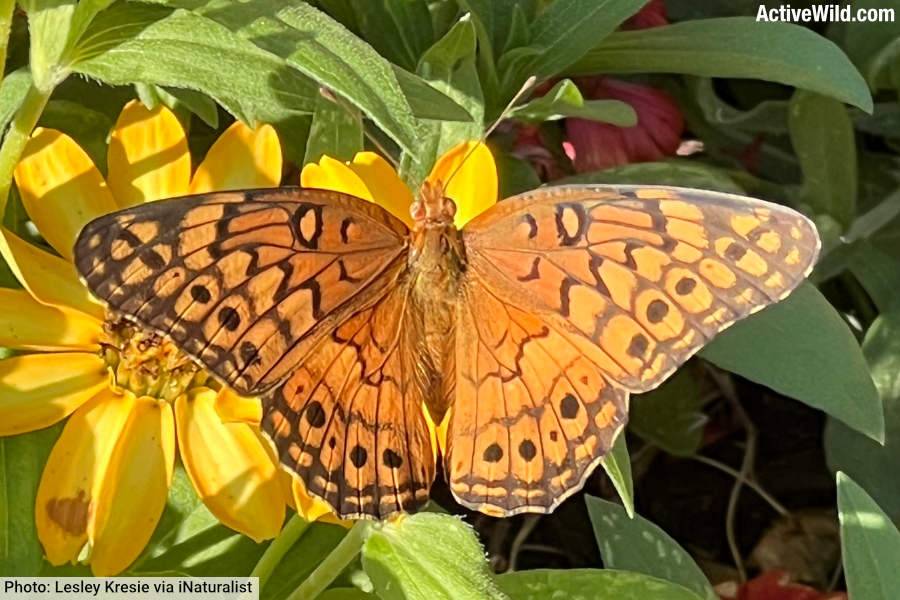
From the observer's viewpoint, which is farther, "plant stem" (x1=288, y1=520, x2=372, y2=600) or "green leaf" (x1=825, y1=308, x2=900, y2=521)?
"green leaf" (x1=825, y1=308, x2=900, y2=521)

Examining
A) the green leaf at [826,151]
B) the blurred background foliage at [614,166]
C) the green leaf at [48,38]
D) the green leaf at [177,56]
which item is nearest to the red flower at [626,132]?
the blurred background foliage at [614,166]

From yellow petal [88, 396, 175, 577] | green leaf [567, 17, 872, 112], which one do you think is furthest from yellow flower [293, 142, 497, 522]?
green leaf [567, 17, 872, 112]

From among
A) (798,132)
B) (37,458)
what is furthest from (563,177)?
(37,458)

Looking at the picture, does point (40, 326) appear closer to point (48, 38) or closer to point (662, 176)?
point (48, 38)

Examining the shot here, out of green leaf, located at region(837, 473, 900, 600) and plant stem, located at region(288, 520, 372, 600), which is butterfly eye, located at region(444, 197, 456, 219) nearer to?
plant stem, located at region(288, 520, 372, 600)

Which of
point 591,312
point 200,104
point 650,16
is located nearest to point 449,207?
point 591,312

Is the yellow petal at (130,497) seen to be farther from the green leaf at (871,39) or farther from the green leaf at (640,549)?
the green leaf at (871,39)

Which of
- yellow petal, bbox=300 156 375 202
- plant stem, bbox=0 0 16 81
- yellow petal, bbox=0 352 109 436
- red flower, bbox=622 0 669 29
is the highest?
plant stem, bbox=0 0 16 81
